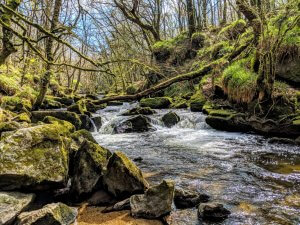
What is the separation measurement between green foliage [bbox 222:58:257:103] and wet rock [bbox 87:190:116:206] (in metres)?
6.86

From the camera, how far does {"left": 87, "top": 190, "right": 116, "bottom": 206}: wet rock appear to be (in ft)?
13.3

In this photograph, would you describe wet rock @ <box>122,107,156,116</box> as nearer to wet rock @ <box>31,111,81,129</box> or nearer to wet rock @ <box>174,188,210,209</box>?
wet rock @ <box>31,111,81,129</box>

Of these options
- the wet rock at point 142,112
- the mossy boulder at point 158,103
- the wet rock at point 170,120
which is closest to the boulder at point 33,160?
the wet rock at point 170,120

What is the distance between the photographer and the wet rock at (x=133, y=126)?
10.9m

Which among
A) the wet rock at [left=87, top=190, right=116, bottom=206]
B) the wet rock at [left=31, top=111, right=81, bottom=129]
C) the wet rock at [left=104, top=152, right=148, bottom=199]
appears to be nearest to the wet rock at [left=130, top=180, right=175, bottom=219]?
the wet rock at [left=104, top=152, right=148, bottom=199]

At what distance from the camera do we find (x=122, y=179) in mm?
4180

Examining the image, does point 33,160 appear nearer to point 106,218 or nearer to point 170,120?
point 106,218

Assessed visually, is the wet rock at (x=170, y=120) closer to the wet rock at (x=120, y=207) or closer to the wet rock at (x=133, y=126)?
the wet rock at (x=133, y=126)

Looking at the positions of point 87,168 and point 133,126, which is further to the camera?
point 133,126

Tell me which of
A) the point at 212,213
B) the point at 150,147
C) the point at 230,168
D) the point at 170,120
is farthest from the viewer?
the point at 170,120

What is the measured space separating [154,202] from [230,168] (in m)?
2.50

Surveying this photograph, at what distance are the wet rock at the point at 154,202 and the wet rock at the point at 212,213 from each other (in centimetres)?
43

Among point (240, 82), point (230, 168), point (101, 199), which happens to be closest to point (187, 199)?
point (101, 199)

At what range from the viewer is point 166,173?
5473mm
